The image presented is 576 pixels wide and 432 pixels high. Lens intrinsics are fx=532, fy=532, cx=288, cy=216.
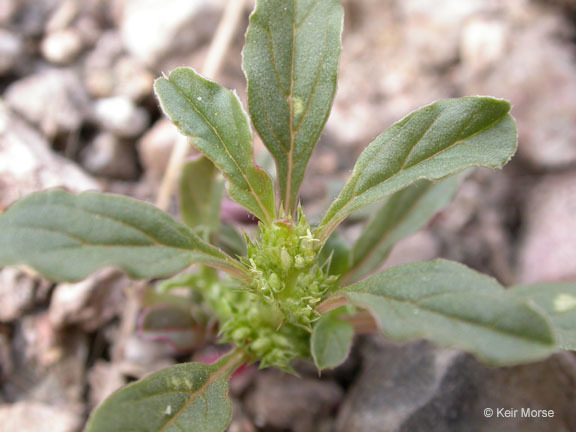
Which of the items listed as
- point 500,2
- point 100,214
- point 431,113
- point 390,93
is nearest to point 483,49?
point 500,2

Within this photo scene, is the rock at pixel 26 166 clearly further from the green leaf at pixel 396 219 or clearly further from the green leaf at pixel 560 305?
the green leaf at pixel 560 305

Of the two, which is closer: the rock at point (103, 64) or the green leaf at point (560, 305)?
the green leaf at point (560, 305)

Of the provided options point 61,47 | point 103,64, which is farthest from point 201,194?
point 61,47

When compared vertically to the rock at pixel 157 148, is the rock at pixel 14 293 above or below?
below

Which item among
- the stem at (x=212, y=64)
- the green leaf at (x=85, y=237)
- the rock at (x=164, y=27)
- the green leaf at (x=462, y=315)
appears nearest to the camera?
the green leaf at (x=462, y=315)

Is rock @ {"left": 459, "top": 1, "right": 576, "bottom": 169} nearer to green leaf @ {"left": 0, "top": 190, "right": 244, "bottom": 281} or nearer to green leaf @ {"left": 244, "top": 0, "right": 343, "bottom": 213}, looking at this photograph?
green leaf @ {"left": 244, "top": 0, "right": 343, "bottom": 213}

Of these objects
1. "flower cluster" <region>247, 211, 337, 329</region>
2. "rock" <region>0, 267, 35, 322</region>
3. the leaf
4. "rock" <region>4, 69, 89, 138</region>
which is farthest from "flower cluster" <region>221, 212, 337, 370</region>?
"rock" <region>4, 69, 89, 138</region>

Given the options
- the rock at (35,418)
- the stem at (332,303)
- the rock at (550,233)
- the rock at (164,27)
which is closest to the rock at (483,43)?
the rock at (550,233)

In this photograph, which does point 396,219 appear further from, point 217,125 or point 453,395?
point 217,125
